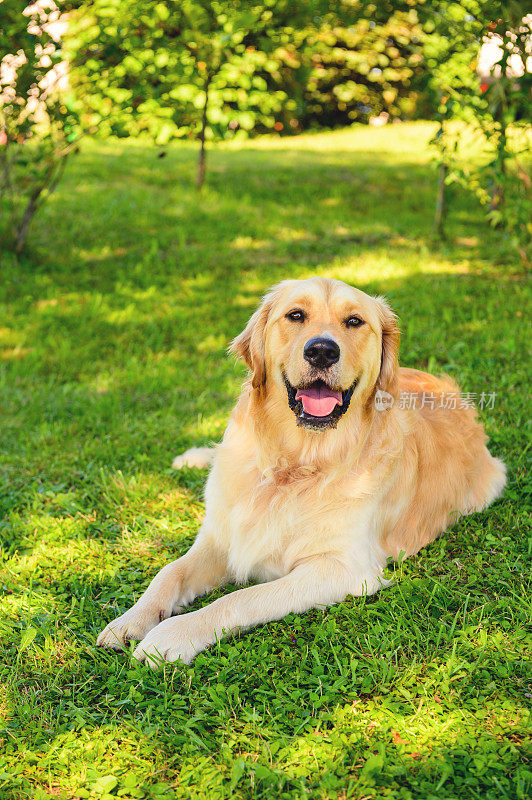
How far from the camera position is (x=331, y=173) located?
1055 centimetres

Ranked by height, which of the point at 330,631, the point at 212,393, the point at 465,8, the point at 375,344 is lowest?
the point at 212,393

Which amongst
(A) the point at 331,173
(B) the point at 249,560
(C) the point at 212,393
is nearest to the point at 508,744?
(B) the point at 249,560

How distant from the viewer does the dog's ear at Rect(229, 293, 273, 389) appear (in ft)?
9.89

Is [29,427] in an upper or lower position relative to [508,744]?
lower

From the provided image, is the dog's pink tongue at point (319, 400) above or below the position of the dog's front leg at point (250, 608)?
above

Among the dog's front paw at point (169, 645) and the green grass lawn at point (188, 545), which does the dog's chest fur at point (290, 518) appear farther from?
the dog's front paw at point (169, 645)

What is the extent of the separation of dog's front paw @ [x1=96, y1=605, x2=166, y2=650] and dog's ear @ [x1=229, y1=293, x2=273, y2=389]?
984 mm

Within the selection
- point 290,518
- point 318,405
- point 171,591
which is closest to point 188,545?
point 171,591

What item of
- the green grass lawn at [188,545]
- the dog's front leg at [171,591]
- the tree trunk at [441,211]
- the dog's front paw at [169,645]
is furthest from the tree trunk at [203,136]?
the dog's front paw at [169,645]

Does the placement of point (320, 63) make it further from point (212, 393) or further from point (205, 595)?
point (205, 595)

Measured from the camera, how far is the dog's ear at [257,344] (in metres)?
3.02

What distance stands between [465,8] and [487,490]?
4.88 metres

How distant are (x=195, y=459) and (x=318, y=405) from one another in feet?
4.47

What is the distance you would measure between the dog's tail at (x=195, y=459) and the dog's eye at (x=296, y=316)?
4.26ft
